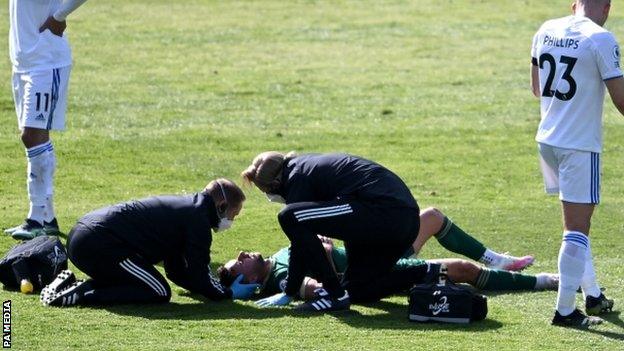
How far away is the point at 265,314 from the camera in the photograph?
30.3 feet

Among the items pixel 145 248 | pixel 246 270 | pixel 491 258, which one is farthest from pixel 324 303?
pixel 491 258

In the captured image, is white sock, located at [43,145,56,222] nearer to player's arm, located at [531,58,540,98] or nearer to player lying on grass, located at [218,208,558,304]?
player lying on grass, located at [218,208,558,304]

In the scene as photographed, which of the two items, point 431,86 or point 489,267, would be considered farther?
point 431,86

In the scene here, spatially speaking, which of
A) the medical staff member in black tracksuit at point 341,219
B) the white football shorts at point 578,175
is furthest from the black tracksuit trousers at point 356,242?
the white football shorts at point 578,175

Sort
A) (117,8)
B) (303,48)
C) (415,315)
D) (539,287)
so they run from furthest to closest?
(117,8) < (303,48) < (539,287) < (415,315)

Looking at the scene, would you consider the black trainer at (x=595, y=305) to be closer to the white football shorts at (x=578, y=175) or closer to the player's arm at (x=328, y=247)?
the white football shorts at (x=578, y=175)

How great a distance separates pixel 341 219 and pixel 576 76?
186 cm

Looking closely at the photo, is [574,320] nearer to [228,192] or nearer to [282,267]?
[282,267]

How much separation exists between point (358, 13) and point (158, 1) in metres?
4.24

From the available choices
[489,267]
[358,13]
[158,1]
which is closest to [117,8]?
[158,1]

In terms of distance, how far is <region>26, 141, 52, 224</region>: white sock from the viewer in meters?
12.0

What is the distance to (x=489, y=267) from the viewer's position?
10.6m

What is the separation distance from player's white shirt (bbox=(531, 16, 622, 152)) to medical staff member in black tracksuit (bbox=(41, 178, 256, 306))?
2284 mm

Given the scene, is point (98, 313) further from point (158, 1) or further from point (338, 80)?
point (158, 1)
